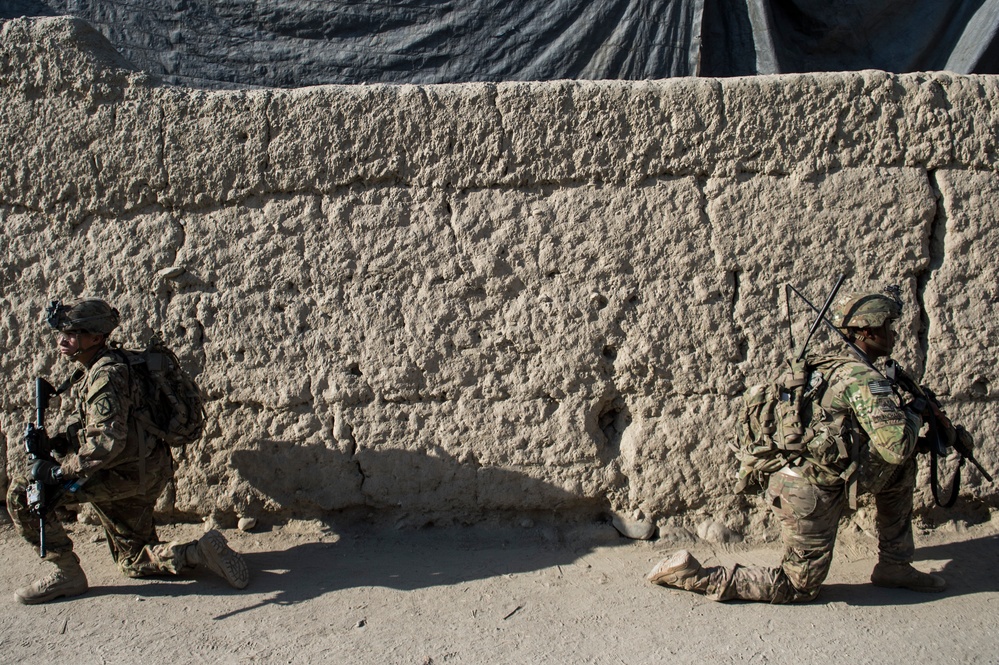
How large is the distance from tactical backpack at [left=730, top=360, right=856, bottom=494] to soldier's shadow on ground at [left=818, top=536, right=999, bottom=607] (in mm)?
517

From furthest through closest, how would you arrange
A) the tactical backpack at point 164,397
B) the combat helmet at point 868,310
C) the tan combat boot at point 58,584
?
1. the tactical backpack at point 164,397
2. the tan combat boot at point 58,584
3. the combat helmet at point 868,310

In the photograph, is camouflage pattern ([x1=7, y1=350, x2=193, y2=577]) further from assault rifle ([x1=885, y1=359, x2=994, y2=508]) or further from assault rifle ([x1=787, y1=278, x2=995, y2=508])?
assault rifle ([x1=885, y1=359, x2=994, y2=508])

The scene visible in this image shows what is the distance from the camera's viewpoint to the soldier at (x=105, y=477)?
112 inches

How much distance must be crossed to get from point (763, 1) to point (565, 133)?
1.67 metres

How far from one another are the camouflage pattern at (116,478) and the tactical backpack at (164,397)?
0.05 metres

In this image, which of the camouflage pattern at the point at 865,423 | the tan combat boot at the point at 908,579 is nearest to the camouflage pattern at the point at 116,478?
the camouflage pattern at the point at 865,423

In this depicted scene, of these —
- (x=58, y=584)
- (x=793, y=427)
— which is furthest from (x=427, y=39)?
(x=58, y=584)

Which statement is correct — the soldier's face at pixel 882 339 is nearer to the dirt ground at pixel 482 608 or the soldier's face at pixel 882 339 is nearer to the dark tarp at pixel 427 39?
the dirt ground at pixel 482 608

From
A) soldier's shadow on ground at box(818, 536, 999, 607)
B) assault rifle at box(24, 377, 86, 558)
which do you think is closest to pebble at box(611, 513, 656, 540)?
soldier's shadow on ground at box(818, 536, 999, 607)

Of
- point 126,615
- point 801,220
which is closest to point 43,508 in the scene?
point 126,615

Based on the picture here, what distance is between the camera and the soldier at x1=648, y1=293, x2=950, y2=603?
2.63m

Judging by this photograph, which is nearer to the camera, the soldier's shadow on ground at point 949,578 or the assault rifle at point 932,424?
the assault rifle at point 932,424

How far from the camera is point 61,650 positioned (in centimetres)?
262

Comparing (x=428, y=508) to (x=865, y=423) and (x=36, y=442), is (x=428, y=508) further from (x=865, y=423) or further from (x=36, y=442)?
(x=865, y=423)
